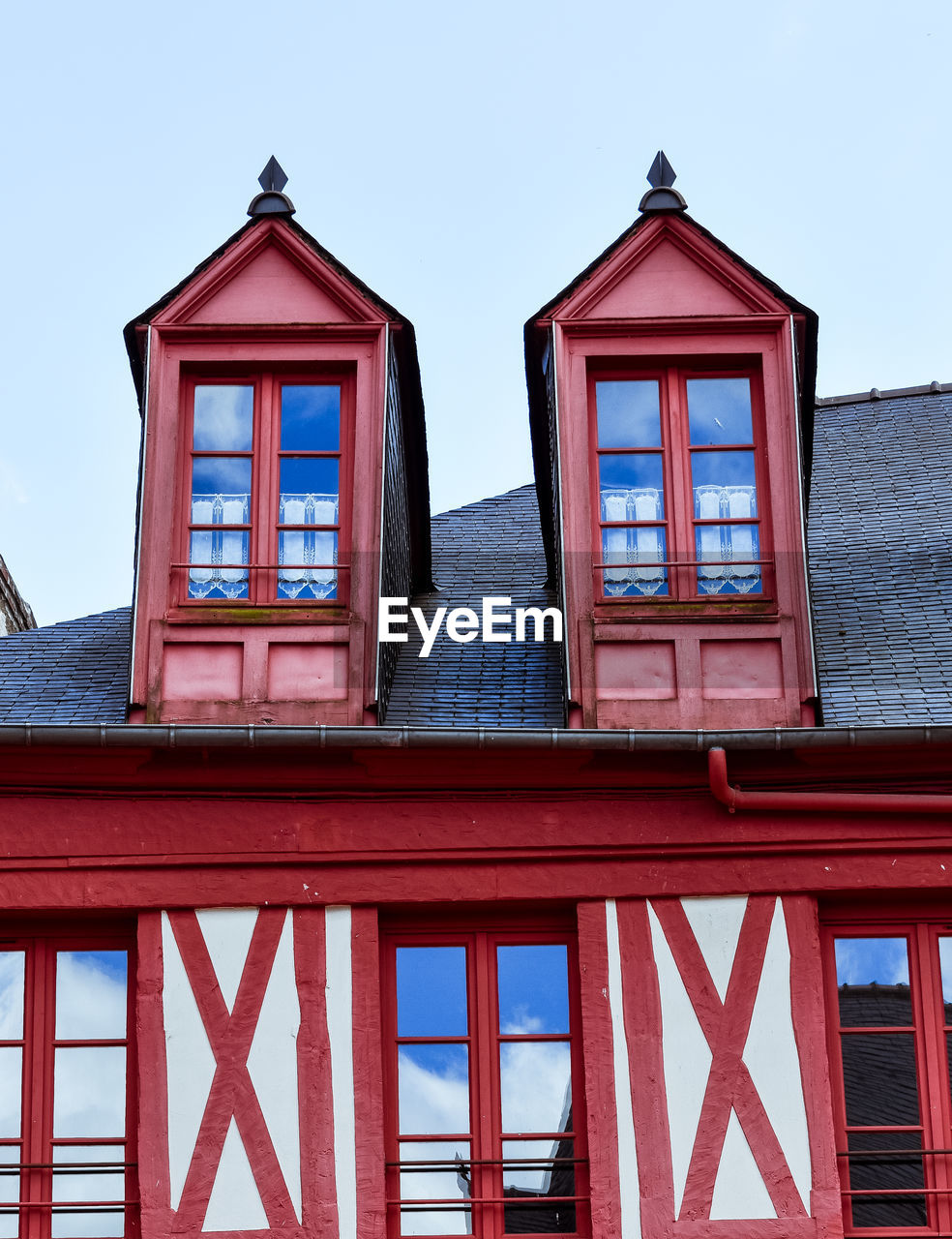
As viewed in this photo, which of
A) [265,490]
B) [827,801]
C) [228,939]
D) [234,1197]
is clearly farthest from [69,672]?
[827,801]

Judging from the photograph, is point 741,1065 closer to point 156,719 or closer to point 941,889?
point 941,889

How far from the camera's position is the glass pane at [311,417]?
862cm

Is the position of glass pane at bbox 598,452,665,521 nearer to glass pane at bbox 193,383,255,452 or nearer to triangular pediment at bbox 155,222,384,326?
triangular pediment at bbox 155,222,384,326

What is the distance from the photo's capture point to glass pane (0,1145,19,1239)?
731 cm

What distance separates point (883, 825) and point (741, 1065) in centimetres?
125

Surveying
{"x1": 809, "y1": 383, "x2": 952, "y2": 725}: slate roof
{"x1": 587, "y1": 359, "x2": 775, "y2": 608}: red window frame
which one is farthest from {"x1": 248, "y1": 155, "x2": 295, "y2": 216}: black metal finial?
{"x1": 809, "y1": 383, "x2": 952, "y2": 725}: slate roof

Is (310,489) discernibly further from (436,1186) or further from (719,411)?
(436,1186)

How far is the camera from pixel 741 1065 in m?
7.39

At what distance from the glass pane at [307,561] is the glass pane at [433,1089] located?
2171 millimetres

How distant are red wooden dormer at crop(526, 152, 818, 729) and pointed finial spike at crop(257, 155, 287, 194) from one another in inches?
60.6

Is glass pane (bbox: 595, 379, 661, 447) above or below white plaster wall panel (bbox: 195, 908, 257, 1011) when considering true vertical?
above

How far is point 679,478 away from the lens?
852 cm

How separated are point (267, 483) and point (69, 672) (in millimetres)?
1392

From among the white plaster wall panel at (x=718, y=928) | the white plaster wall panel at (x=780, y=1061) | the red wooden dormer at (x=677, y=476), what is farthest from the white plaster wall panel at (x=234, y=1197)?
the red wooden dormer at (x=677, y=476)
